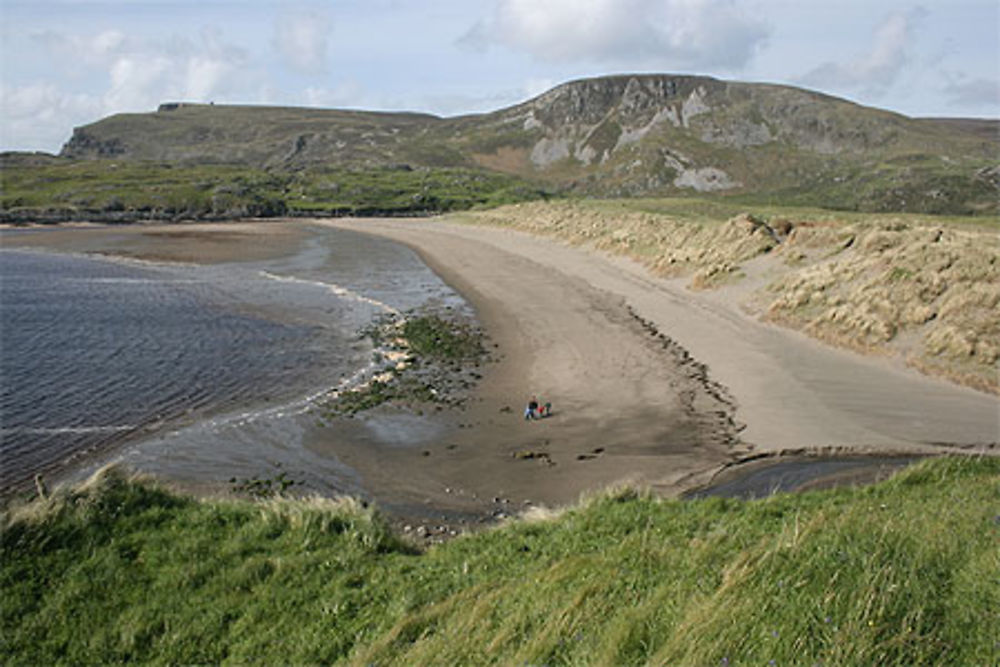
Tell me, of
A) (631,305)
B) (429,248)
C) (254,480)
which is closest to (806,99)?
(429,248)

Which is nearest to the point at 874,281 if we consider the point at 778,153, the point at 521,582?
the point at 521,582

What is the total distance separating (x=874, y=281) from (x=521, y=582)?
25.8 meters

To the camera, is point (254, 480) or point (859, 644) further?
point (254, 480)

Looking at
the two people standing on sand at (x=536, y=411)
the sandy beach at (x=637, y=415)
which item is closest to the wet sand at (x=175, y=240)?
the sandy beach at (x=637, y=415)

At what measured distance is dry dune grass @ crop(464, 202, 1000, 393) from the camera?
2261cm

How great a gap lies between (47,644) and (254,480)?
7.89 metres

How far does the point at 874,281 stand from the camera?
91.7ft

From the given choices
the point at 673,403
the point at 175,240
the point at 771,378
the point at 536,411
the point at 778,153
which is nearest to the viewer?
the point at 536,411

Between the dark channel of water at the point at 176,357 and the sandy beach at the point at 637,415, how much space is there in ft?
8.66

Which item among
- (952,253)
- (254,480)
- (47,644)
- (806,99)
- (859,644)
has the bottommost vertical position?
(254,480)

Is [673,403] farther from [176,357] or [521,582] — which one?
[176,357]

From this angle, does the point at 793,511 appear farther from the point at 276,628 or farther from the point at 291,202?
the point at 291,202

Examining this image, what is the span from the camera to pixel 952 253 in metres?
27.5

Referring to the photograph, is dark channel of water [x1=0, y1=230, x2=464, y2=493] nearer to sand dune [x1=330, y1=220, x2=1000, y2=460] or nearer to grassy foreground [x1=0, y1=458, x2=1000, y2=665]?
grassy foreground [x1=0, y1=458, x2=1000, y2=665]
